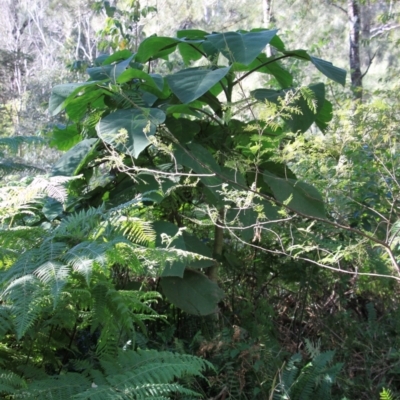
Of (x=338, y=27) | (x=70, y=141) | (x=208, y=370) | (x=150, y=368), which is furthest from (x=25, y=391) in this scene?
(x=338, y=27)

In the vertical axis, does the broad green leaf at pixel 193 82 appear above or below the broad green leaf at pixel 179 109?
above

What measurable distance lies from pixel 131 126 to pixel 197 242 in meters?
0.58

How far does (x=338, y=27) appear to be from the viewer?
14.2 meters

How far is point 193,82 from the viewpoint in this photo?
2145 millimetres

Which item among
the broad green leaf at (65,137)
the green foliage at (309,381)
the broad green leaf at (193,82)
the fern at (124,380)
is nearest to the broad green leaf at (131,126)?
the broad green leaf at (193,82)

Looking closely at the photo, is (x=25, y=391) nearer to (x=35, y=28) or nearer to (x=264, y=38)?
(x=264, y=38)

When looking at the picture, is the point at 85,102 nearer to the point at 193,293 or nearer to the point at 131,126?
the point at 131,126

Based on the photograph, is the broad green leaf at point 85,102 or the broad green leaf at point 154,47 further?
the broad green leaf at point 154,47

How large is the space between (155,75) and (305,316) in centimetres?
142

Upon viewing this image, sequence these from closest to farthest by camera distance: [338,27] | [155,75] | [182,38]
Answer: [155,75], [182,38], [338,27]

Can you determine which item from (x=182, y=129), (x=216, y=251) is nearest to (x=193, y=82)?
(x=182, y=129)

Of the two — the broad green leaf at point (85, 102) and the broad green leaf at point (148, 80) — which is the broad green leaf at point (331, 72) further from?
the broad green leaf at point (85, 102)

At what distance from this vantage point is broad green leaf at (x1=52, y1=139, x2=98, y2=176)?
229 centimetres

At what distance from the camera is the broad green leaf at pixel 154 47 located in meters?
2.40
